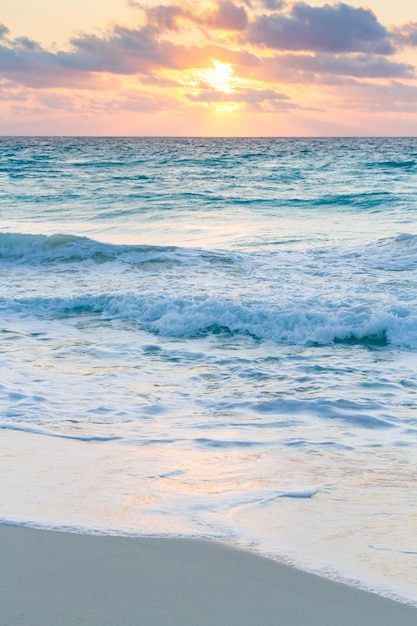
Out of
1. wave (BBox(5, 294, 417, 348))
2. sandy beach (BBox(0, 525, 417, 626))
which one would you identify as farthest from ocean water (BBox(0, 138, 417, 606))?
sandy beach (BBox(0, 525, 417, 626))

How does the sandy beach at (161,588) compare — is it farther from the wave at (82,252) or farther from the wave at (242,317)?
the wave at (82,252)

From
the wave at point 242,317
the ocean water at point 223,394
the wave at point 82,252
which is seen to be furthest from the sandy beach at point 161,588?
the wave at point 82,252

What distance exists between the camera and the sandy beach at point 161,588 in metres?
2.87

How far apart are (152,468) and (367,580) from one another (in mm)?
1819

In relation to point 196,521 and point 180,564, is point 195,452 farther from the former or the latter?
point 180,564

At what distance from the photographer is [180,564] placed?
11.0 ft

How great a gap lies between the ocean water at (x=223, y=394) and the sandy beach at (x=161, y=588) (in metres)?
0.14

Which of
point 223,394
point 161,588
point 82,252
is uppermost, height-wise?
point 82,252

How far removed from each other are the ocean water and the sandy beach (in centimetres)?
14

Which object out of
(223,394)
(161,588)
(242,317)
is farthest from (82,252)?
(161,588)

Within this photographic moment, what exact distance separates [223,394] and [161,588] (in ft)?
11.8

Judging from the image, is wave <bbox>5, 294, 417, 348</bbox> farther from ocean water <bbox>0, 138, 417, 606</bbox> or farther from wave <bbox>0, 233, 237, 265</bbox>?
wave <bbox>0, 233, 237, 265</bbox>

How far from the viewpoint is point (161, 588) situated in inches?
122

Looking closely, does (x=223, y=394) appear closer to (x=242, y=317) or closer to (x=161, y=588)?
(x=242, y=317)
